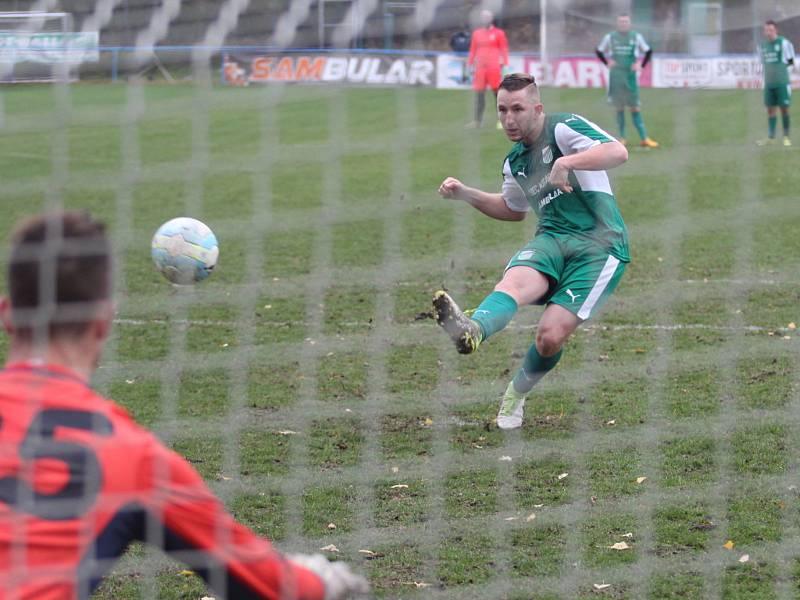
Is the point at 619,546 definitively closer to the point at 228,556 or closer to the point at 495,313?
the point at 495,313

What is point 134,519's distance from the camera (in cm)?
220

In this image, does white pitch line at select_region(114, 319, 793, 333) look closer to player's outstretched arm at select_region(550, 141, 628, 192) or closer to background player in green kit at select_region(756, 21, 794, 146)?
player's outstretched arm at select_region(550, 141, 628, 192)

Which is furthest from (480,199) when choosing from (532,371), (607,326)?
(607,326)

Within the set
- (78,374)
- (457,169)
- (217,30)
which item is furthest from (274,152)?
(78,374)

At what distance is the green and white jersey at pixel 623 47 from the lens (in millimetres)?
16844

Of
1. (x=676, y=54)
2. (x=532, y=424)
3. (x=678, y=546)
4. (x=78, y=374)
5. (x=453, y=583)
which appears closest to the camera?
(x=78, y=374)

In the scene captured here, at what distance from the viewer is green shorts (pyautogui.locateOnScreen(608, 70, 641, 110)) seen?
16172 mm

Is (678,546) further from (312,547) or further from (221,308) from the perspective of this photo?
(221,308)

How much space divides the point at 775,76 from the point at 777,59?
0.37 metres

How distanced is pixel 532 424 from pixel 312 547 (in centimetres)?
178

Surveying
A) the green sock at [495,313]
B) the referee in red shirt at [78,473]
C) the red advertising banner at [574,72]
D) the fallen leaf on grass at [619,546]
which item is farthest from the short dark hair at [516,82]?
the red advertising banner at [574,72]

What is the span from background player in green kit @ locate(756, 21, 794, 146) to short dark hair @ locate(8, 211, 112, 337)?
14.6 m

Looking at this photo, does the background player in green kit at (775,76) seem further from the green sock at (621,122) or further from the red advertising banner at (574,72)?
the red advertising banner at (574,72)

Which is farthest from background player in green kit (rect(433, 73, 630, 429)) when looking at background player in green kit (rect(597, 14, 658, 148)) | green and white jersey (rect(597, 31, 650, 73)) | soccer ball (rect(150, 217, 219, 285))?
green and white jersey (rect(597, 31, 650, 73))
